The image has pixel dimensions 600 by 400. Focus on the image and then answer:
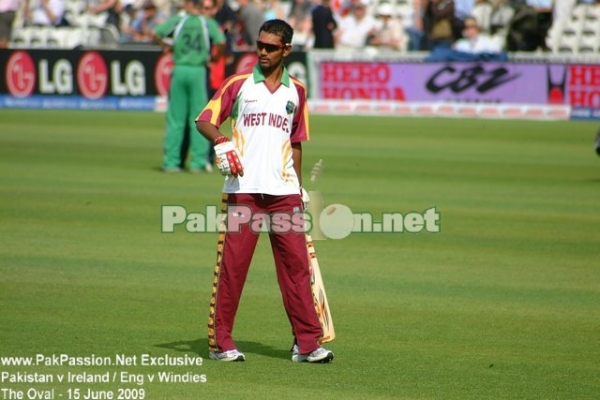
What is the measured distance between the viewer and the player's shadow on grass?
774 cm

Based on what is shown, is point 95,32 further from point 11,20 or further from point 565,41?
point 565,41

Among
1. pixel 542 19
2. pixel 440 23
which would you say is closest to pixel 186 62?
pixel 440 23

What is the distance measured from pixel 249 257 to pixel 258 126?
0.77 meters

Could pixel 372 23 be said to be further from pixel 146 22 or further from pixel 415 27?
pixel 146 22

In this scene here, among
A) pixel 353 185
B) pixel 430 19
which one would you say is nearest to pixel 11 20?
pixel 430 19

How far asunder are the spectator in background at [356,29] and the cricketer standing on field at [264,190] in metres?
22.8

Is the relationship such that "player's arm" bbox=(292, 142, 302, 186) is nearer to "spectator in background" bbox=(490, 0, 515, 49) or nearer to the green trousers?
the green trousers

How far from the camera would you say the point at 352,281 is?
10383 millimetres

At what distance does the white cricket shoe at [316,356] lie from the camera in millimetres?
7487

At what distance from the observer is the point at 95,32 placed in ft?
98.9

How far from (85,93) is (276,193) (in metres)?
21.3

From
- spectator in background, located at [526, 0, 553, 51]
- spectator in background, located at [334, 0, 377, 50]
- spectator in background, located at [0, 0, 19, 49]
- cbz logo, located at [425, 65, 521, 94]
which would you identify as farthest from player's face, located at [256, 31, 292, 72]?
spectator in background, located at [0, 0, 19, 49]

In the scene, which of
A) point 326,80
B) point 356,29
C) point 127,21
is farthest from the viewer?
point 127,21

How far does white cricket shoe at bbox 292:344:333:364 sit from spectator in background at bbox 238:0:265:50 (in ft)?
74.5
